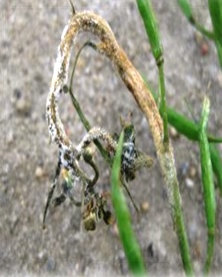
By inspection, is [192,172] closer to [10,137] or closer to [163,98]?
[10,137]

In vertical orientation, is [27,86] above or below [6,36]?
below

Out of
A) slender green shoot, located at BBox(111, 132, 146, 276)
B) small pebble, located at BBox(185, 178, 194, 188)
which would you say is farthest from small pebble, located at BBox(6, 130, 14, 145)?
slender green shoot, located at BBox(111, 132, 146, 276)

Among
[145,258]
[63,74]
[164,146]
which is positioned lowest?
[145,258]

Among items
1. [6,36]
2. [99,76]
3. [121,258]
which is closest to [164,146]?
[121,258]

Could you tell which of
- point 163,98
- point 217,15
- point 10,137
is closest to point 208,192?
point 163,98

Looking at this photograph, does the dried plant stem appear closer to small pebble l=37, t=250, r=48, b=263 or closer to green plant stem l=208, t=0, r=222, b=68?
green plant stem l=208, t=0, r=222, b=68

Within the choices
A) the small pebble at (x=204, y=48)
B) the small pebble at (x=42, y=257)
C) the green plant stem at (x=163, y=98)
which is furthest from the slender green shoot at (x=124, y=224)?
the small pebble at (x=204, y=48)

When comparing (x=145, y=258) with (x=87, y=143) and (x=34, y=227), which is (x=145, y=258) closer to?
(x=34, y=227)
